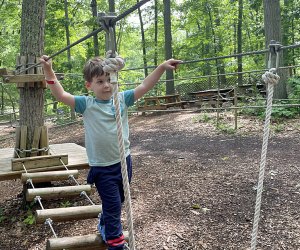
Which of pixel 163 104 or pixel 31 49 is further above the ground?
pixel 31 49

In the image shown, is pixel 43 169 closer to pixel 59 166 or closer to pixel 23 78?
pixel 59 166

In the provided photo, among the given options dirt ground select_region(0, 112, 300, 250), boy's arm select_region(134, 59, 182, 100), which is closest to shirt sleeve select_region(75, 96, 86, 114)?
boy's arm select_region(134, 59, 182, 100)

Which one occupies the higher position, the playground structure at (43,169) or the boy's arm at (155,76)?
the boy's arm at (155,76)

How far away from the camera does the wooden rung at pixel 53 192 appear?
306 cm

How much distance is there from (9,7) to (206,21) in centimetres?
974

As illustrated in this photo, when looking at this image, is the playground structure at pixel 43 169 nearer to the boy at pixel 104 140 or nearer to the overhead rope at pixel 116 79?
the boy at pixel 104 140

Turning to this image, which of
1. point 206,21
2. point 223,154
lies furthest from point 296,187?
point 206,21

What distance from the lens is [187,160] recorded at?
5746 millimetres

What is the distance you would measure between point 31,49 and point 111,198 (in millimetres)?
2587

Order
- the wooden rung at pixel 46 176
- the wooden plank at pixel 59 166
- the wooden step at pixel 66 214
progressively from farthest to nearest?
the wooden plank at pixel 59 166 < the wooden rung at pixel 46 176 < the wooden step at pixel 66 214

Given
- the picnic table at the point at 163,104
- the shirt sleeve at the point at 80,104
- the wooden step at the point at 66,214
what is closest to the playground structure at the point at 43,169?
the wooden step at the point at 66,214

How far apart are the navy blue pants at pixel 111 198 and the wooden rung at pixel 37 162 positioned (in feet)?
6.01

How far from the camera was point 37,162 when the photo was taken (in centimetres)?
370

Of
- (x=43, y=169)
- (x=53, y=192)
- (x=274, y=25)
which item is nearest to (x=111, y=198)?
(x=53, y=192)
